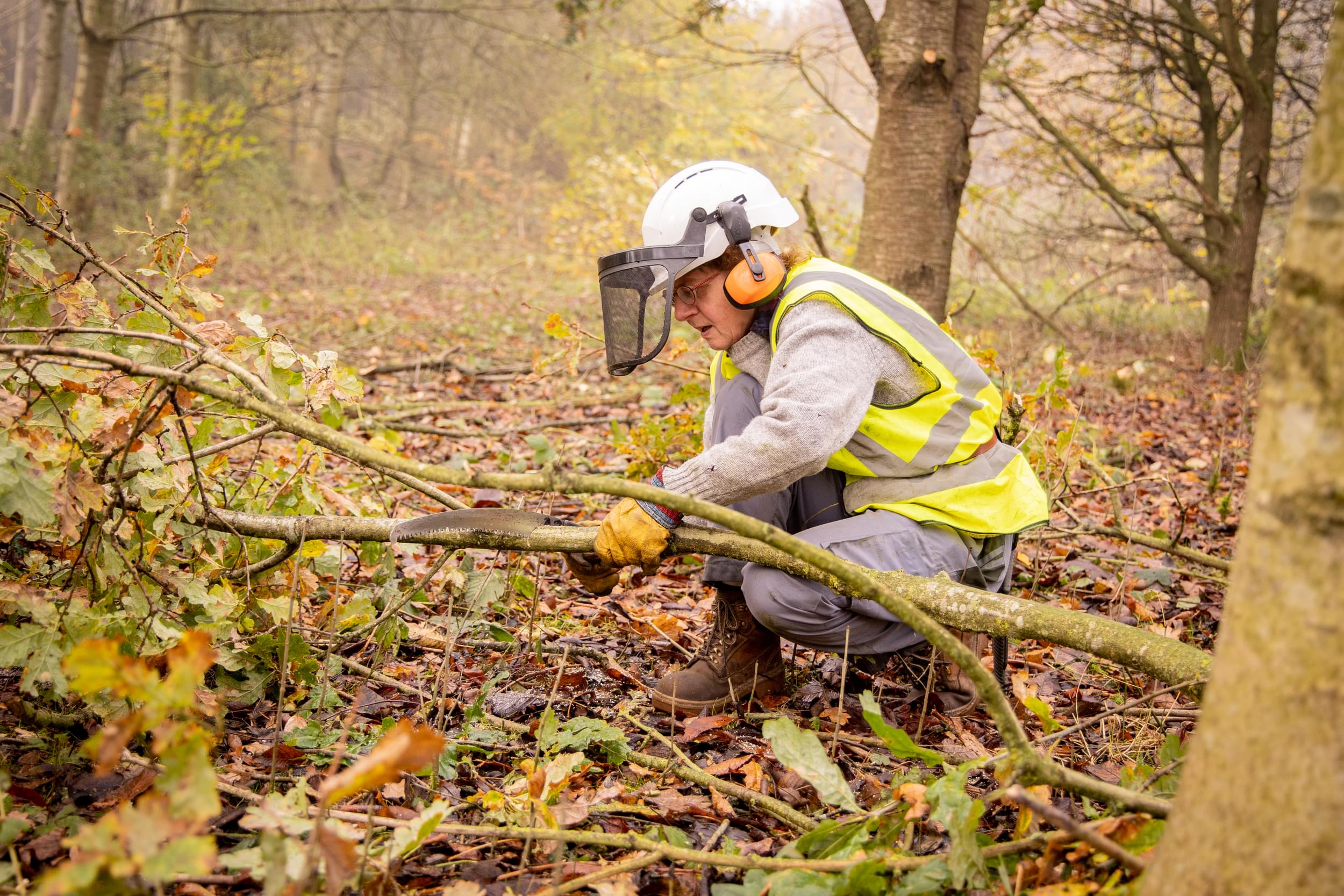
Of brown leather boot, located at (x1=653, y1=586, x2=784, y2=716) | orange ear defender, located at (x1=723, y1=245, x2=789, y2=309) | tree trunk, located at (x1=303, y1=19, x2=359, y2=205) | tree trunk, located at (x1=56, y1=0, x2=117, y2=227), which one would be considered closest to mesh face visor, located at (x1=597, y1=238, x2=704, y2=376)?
orange ear defender, located at (x1=723, y1=245, x2=789, y2=309)

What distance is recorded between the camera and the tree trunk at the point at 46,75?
1145 centimetres

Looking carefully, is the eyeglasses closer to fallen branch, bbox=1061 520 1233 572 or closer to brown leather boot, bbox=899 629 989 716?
brown leather boot, bbox=899 629 989 716

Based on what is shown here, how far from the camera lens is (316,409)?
2555 mm

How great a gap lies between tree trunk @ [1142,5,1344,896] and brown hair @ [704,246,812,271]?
5.75 ft

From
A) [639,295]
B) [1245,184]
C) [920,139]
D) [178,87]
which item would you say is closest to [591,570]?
[639,295]

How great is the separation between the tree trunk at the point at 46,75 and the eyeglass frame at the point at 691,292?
12410 mm

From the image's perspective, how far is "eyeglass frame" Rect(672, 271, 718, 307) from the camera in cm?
267

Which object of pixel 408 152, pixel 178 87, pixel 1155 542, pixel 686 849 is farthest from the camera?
pixel 408 152

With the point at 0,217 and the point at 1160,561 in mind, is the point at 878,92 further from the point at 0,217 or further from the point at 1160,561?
the point at 0,217

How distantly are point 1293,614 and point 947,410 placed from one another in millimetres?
1573

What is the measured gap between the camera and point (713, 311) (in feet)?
8.82

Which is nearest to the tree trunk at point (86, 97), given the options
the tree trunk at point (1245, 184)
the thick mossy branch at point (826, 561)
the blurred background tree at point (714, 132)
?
the blurred background tree at point (714, 132)

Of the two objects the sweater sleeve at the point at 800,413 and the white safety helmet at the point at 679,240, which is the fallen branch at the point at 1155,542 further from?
the white safety helmet at the point at 679,240

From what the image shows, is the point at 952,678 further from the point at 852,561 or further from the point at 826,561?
the point at 826,561
